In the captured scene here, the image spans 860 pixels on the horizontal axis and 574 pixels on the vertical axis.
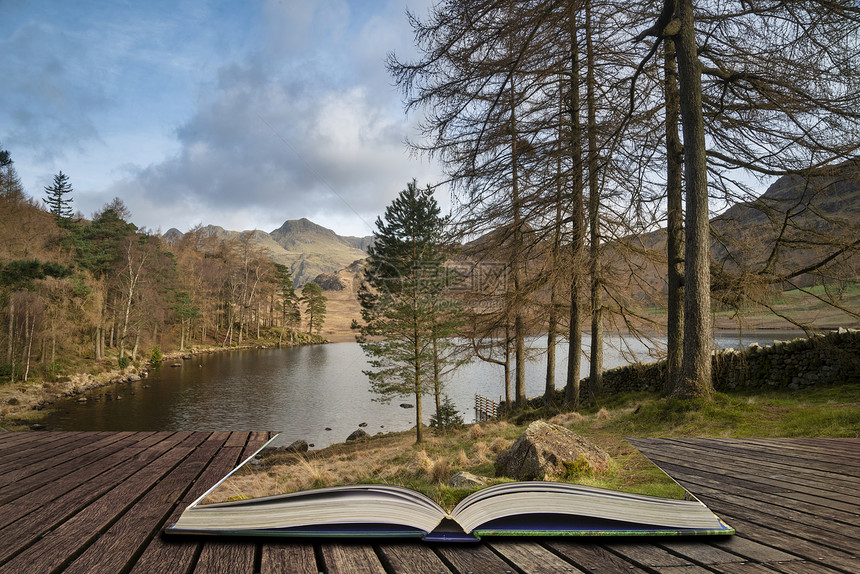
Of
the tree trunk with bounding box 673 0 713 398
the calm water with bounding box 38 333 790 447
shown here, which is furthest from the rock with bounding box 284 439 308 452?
the tree trunk with bounding box 673 0 713 398

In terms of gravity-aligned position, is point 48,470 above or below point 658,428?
above

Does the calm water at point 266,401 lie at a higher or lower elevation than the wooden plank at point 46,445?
lower

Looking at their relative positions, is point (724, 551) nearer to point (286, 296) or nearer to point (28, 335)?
point (28, 335)

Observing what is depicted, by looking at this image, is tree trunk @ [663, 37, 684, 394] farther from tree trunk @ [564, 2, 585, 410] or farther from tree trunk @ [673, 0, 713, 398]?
tree trunk @ [564, 2, 585, 410]

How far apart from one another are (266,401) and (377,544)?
24.7m

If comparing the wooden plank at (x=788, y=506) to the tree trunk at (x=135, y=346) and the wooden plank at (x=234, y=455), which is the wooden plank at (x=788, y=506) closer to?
the wooden plank at (x=234, y=455)

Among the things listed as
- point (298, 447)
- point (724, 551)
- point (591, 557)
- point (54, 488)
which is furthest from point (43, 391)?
point (724, 551)

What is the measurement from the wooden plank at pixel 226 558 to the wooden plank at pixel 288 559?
0.04 m

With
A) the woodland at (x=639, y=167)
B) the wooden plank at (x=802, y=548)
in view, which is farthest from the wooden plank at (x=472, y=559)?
the woodland at (x=639, y=167)

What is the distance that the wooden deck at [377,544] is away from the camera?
1057 mm

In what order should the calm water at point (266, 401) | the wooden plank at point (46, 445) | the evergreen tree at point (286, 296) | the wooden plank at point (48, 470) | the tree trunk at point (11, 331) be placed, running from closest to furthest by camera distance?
1. the wooden plank at point (48, 470)
2. the wooden plank at point (46, 445)
3. the calm water at point (266, 401)
4. the tree trunk at point (11, 331)
5. the evergreen tree at point (286, 296)

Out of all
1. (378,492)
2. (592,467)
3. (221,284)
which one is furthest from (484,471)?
(221,284)

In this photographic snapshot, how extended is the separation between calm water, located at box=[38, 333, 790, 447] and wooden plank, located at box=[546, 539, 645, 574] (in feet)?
38.8

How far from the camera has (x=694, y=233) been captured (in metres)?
6.23
